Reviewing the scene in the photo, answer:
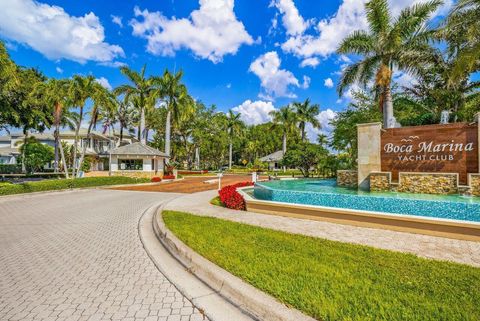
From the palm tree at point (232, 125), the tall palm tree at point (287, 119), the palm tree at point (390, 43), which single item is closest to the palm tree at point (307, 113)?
the tall palm tree at point (287, 119)

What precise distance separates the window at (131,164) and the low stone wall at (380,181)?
28.2 metres

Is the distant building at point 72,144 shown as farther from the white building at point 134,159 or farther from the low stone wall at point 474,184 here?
the low stone wall at point 474,184

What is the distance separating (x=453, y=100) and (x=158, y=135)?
50010 millimetres

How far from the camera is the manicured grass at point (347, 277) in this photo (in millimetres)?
3475

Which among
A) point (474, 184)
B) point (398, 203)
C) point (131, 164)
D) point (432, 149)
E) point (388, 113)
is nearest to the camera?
point (398, 203)

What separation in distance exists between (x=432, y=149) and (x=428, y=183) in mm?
1651

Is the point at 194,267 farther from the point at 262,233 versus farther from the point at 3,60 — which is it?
the point at 3,60

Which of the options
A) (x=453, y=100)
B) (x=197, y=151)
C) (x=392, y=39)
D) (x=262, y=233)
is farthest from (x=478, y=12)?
(x=197, y=151)

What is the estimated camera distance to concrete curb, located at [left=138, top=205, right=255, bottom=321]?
380 cm

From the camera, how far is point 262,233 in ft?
24.7

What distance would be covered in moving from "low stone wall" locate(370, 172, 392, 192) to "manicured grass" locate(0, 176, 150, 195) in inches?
868

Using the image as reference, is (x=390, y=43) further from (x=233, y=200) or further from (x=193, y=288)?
(x=193, y=288)

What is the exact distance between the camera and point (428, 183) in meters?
11.9

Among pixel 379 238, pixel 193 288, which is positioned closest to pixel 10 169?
pixel 193 288
